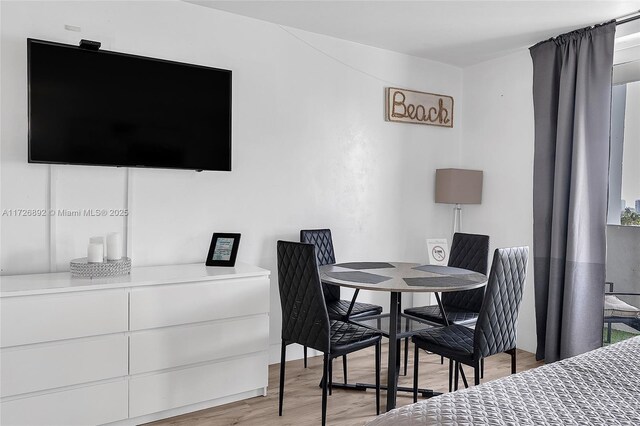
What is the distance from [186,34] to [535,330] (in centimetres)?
366

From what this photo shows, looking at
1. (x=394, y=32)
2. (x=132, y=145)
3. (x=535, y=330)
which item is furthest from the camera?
(x=535, y=330)

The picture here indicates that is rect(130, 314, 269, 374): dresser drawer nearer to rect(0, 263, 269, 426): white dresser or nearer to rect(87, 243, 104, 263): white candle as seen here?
rect(0, 263, 269, 426): white dresser

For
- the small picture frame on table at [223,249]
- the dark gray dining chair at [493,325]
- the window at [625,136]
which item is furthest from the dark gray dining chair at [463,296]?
the small picture frame on table at [223,249]

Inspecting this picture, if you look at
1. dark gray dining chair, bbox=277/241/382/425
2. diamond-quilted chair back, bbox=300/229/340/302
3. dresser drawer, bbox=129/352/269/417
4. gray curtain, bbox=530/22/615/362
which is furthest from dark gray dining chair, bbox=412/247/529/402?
gray curtain, bbox=530/22/615/362

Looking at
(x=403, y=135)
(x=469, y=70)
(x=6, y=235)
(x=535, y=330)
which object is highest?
(x=469, y=70)

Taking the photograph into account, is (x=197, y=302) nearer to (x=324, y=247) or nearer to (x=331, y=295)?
(x=331, y=295)

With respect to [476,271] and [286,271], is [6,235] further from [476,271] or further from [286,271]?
[476,271]

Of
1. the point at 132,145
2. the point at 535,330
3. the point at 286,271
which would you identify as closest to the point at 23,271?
the point at 132,145

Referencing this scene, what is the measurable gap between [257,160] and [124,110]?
1031 millimetres

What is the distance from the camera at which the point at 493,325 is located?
2635 mm

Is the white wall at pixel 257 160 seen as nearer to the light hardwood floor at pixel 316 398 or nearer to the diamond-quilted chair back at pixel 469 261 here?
the light hardwood floor at pixel 316 398

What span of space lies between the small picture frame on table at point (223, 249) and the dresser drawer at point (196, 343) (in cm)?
46

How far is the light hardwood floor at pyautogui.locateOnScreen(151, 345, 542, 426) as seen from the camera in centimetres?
282

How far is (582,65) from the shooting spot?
3.65 m
